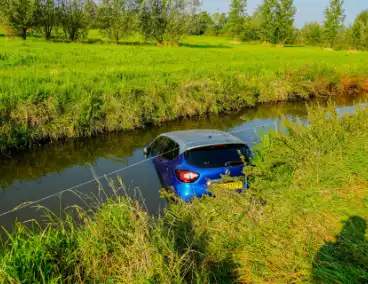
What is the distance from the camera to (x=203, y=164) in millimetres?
6680

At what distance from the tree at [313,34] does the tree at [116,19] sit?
4305 centimetres

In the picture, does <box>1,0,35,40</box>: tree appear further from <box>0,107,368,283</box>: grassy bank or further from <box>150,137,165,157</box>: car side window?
<box>0,107,368,283</box>: grassy bank

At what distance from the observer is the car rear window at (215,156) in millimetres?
6703

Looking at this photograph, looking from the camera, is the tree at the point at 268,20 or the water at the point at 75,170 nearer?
the water at the point at 75,170

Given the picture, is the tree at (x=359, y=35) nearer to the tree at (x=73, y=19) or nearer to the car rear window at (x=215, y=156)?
the tree at (x=73, y=19)

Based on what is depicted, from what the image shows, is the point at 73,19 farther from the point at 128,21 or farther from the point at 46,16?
the point at 128,21

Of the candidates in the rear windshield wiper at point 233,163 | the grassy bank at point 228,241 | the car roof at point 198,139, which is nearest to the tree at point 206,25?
the car roof at point 198,139

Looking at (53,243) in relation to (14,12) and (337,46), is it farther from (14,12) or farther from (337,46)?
(337,46)

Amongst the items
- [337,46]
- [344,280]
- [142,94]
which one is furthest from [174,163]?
[337,46]

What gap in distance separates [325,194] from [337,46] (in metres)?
72.8

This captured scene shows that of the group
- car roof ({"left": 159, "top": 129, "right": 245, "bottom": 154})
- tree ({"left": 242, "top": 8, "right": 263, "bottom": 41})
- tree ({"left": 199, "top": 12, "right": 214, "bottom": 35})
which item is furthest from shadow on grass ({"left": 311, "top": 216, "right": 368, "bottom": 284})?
tree ({"left": 199, "top": 12, "right": 214, "bottom": 35})

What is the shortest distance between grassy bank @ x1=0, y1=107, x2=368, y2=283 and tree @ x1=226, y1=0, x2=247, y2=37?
81.1m

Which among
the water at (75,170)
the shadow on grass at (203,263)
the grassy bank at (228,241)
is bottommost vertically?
the water at (75,170)

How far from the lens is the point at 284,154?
7055 mm
